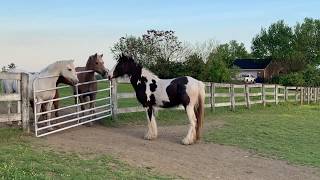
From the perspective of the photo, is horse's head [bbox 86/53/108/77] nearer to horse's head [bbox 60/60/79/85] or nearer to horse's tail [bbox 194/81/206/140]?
horse's head [bbox 60/60/79/85]

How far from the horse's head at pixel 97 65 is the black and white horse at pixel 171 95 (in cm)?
Result: 152

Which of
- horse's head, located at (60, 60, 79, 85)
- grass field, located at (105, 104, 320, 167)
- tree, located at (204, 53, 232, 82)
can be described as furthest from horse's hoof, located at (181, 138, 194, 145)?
tree, located at (204, 53, 232, 82)

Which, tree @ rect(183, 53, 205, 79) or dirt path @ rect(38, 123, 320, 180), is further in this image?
tree @ rect(183, 53, 205, 79)

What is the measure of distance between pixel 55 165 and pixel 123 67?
5.01 m

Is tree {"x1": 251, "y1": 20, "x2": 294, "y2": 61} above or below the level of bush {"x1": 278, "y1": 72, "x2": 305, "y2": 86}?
above

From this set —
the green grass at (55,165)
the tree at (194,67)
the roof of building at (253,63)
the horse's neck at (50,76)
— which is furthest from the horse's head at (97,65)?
the roof of building at (253,63)

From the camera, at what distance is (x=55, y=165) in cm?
779

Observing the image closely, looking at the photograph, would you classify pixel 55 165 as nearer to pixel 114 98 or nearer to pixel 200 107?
pixel 200 107

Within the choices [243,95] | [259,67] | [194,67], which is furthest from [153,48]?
[259,67]

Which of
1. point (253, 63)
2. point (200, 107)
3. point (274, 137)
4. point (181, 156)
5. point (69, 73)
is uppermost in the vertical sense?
point (253, 63)

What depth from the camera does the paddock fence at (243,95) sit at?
48.8 ft

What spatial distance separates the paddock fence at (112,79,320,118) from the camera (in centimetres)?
1486

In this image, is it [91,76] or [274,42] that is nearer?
[91,76]

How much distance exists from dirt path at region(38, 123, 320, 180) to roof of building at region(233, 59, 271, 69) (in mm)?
84615
